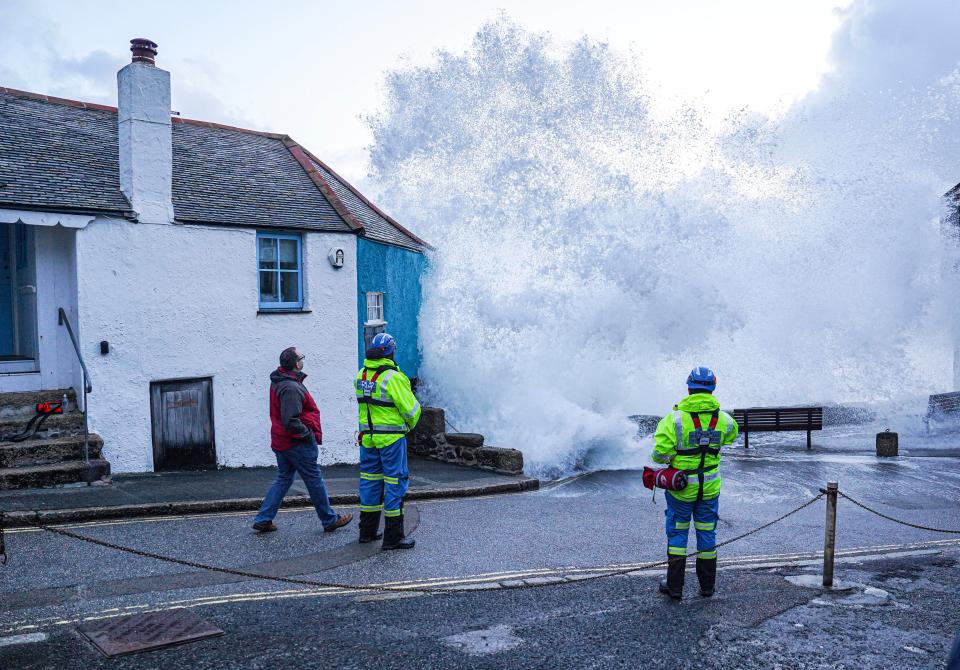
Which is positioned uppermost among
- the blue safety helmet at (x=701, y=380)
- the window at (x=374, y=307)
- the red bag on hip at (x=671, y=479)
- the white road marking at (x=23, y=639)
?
the window at (x=374, y=307)

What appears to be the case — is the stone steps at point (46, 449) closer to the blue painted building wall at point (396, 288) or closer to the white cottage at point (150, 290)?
the white cottage at point (150, 290)

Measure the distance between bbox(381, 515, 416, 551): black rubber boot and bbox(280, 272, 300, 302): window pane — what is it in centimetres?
714

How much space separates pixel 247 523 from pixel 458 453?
5806mm

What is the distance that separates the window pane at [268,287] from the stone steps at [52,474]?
13.8 feet

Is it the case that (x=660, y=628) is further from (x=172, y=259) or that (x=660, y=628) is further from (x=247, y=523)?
(x=172, y=259)

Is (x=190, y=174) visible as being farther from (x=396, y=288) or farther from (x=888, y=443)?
(x=888, y=443)

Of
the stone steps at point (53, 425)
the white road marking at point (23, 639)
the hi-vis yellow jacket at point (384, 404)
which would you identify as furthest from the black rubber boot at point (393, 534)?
the stone steps at point (53, 425)

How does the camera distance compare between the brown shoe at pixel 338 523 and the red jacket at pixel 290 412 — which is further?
the brown shoe at pixel 338 523

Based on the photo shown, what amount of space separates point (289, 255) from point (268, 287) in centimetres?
67

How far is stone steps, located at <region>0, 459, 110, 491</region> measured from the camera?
9.78m

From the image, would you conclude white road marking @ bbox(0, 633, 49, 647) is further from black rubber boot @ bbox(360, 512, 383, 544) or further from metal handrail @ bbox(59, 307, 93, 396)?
metal handrail @ bbox(59, 307, 93, 396)

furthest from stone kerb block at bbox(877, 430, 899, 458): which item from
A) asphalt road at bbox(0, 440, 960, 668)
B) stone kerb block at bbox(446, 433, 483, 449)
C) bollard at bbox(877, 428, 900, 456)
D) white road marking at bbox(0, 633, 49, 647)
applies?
white road marking at bbox(0, 633, 49, 647)

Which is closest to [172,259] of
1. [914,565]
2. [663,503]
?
[663,503]

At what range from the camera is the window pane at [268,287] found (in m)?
13.9
